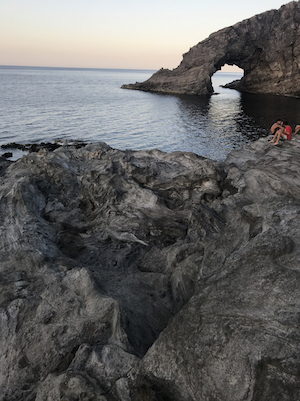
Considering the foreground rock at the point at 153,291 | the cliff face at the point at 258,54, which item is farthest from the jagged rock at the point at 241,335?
the cliff face at the point at 258,54

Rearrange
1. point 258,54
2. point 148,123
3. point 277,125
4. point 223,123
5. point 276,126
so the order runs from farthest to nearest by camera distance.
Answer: point 258,54 < point 223,123 < point 148,123 < point 276,126 < point 277,125

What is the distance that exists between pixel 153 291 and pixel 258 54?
11563cm

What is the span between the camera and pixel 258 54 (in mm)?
104250

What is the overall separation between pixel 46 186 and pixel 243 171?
10.8 m

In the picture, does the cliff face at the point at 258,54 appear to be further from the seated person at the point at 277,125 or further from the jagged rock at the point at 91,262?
the jagged rock at the point at 91,262

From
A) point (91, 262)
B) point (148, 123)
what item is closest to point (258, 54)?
point (148, 123)

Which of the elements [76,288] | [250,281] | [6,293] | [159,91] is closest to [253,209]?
[250,281]

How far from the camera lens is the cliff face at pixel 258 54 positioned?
3760 inches

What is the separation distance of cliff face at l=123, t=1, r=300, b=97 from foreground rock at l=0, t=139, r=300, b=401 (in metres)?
98.3

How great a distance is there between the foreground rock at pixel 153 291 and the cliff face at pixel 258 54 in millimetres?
98347

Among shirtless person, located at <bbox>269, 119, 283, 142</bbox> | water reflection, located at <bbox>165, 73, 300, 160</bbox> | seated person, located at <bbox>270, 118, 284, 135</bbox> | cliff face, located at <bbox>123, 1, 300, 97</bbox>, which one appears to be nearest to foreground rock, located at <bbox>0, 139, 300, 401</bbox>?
shirtless person, located at <bbox>269, 119, 283, 142</bbox>

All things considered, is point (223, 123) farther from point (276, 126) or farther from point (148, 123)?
point (276, 126)

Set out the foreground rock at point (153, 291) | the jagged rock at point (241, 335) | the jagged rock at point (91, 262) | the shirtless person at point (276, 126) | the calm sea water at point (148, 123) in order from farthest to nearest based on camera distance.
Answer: the calm sea water at point (148, 123)
the shirtless person at point (276, 126)
the jagged rock at point (91, 262)
the foreground rock at point (153, 291)
the jagged rock at point (241, 335)

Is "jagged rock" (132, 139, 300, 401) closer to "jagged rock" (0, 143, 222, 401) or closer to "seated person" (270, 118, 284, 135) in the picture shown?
"jagged rock" (0, 143, 222, 401)
